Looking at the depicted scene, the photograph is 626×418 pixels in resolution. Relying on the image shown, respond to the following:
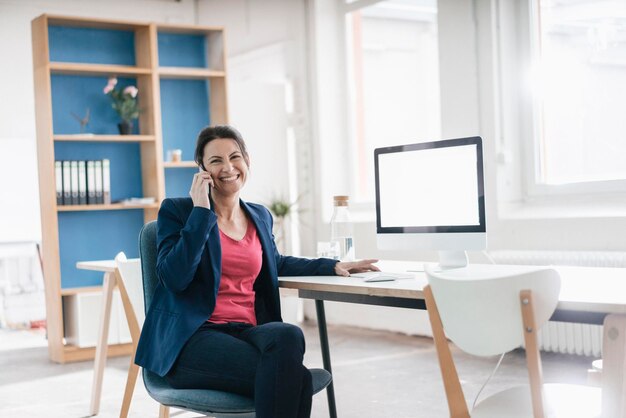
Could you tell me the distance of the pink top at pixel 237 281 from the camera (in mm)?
2352

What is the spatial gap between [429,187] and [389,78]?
3.46m

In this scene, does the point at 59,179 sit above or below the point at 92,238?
above

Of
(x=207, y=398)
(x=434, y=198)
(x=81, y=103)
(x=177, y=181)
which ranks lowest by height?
(x=207, y=398)

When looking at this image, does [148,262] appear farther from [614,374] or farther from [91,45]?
[91,45]

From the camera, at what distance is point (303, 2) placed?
19.9ft

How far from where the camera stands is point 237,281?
2410 mm

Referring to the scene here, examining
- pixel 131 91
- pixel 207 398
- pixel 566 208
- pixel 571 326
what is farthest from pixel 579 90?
pixel 207 398

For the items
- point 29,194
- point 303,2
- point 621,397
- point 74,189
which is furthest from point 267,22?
point 621,397

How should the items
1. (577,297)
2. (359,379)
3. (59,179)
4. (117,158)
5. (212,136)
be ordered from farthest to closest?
(117,158) → (59,179) → (359,379) → (212,136) → (577,297)

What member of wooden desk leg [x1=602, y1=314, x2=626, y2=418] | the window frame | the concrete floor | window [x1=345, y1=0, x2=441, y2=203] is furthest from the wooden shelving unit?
wooden desk leg [x1=602, y1=314, x2=626, y2=418]

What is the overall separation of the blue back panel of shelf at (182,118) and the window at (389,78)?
3.90 feet

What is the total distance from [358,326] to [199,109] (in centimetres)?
199

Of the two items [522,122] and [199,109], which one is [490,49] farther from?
[199,109]

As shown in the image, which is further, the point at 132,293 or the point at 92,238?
the point at 92,238
